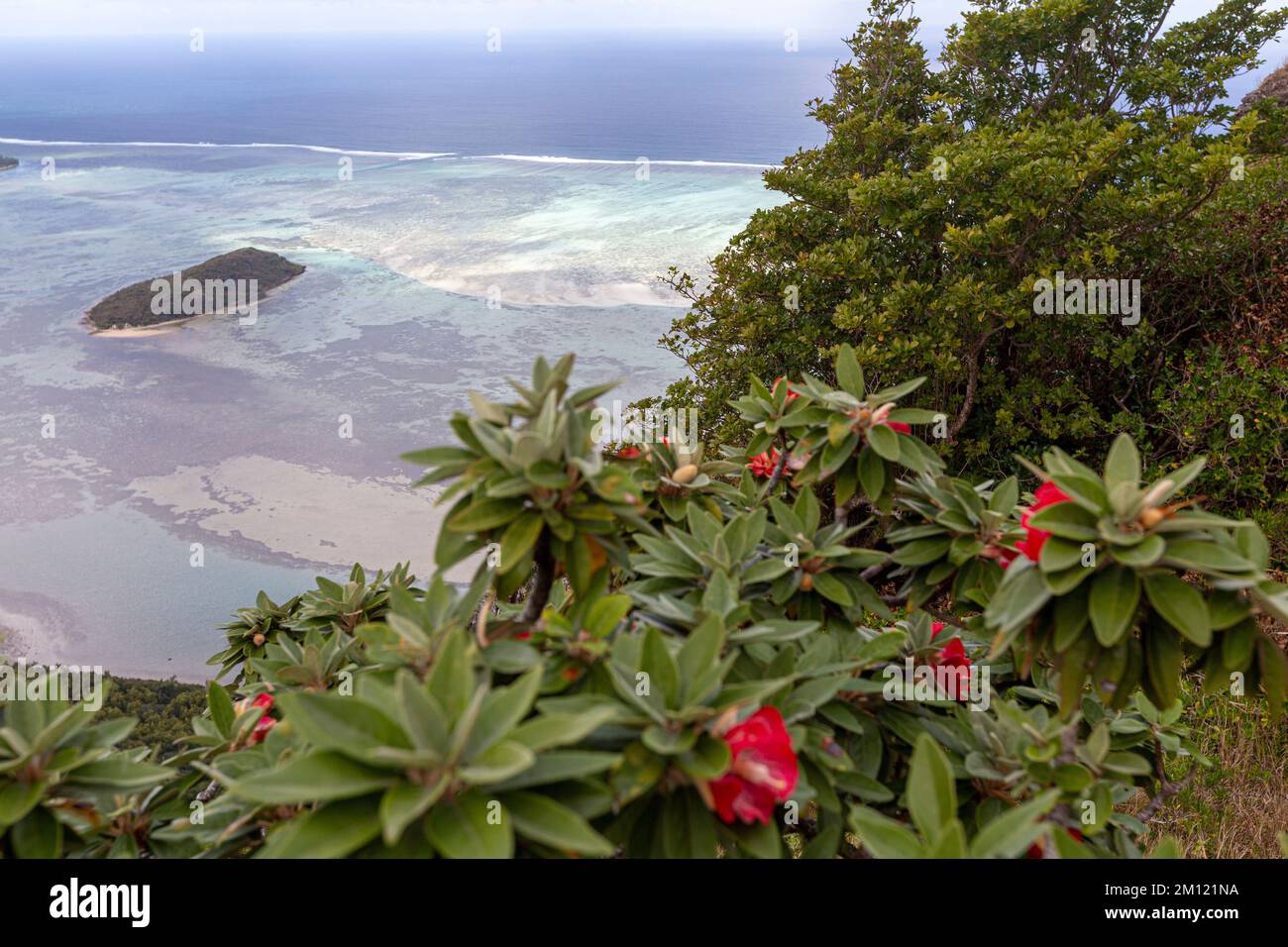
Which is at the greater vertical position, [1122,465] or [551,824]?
[1122,465]

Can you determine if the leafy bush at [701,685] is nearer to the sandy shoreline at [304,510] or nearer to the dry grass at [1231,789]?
the dry grass at [1231,789]

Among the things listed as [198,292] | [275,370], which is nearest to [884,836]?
[275,370]

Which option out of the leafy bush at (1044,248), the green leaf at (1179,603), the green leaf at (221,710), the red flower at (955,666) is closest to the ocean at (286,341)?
the green leaf at (1179,603)

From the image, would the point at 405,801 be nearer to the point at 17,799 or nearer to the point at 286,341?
the point at 17,799

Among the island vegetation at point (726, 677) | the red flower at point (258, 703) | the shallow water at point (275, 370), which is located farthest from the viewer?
the shallow water at point (275, 370)

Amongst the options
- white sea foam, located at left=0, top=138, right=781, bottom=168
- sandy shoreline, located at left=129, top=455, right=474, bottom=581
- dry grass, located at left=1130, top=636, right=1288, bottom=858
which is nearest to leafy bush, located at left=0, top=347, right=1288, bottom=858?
dry grass, located at left=1130, top=636, right=1288, bottom=858
